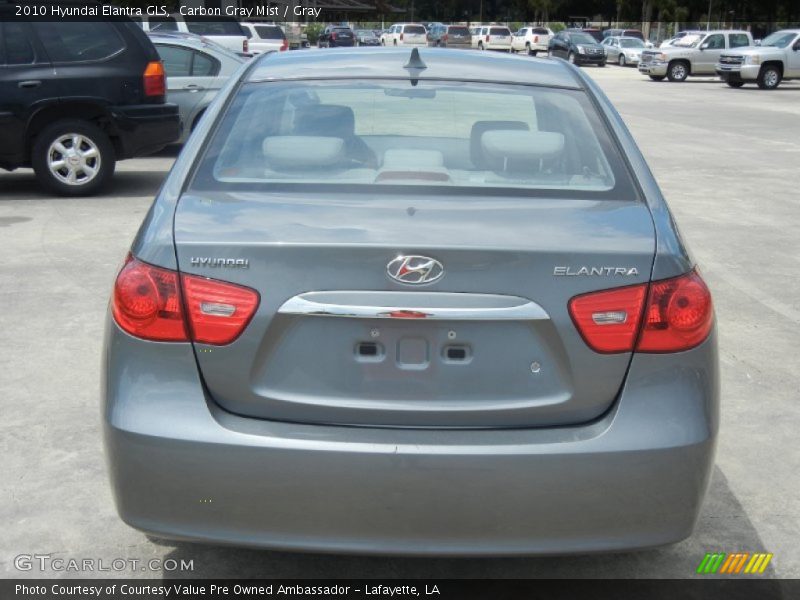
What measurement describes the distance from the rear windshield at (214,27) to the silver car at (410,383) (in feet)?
72.9

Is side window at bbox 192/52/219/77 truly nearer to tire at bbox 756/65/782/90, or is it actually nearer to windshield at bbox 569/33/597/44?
tire at bbox 756/65/782/90

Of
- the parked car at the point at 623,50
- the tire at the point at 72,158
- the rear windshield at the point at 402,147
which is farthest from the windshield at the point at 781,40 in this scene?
the rear windshield at the point at 402,147

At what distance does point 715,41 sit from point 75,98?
30.9 m

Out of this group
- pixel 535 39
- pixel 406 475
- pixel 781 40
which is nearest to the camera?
pixel 406 475

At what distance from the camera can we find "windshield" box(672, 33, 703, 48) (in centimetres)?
3788

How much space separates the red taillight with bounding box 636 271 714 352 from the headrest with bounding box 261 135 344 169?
46.9 inches

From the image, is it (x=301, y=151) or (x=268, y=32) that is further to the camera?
(x=268, y=32)

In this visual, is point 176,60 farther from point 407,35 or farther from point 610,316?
point 407,35

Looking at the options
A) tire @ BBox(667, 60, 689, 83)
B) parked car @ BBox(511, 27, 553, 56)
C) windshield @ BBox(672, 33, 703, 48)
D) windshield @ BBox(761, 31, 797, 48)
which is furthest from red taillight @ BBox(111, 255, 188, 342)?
parked car @ BBox(511, 27, 553, 56)

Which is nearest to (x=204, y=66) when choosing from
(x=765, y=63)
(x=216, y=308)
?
(x=216, y=308)

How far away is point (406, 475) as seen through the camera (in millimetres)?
2783

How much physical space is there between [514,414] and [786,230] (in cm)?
778

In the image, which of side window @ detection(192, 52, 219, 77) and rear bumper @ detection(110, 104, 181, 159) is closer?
rear bumper @ detection(110, 104, 181, 159)

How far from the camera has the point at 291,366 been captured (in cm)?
288
